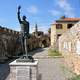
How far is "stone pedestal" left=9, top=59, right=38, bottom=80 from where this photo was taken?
846 centimetres

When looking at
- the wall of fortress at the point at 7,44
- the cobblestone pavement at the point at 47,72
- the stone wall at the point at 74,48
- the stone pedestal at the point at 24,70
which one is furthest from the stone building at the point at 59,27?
the stone pedestal at the point at 24,70

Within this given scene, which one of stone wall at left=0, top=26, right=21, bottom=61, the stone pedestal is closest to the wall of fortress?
stone wall at left=0, top=26, right=21, bottom=61

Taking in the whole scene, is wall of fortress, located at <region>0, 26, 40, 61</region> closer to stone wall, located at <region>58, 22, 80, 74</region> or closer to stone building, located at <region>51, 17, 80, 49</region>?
stone wall, located at <region>58, 22, 80, 74</region>

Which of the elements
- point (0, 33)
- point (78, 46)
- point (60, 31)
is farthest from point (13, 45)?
point (78, 46)

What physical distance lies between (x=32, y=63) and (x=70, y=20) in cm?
4309

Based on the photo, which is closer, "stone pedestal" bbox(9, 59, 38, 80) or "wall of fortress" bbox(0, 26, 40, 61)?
"stone pedestal" bbox(9, 59, 38, 80)

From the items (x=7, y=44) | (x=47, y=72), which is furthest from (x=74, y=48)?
(x=7, y=44)

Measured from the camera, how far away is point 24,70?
851 centimetres

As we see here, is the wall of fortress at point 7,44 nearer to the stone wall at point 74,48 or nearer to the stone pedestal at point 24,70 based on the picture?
the stone wall at point 74,48

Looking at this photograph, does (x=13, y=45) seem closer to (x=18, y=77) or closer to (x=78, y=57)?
(x=78, y=57)

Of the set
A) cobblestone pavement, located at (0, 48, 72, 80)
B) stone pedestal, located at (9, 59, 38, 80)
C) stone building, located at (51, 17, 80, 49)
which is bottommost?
cobblestone pavement, located at (0, 48, 72, 80)

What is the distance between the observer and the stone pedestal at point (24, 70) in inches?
333

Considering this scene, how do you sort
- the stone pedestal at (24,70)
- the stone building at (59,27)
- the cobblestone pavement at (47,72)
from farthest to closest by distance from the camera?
the stone building at (59,27)
the cobblestone pavement at (47,72)
the stone pedestal at (24,70)

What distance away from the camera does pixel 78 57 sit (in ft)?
44.1
